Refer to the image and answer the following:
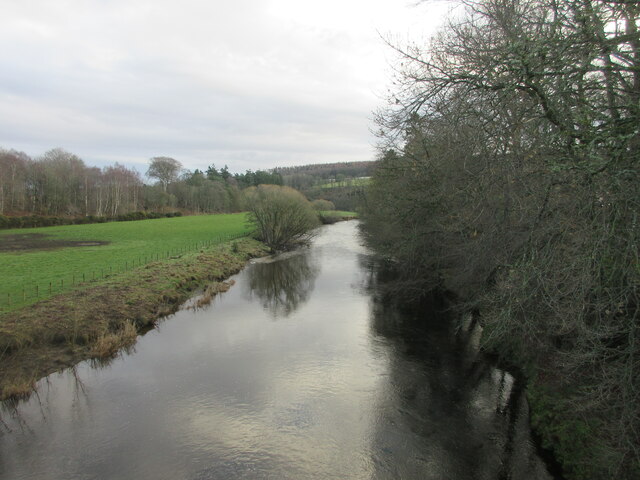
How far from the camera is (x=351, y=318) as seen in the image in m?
18.2

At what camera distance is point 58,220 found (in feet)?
168

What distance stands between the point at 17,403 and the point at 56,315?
4950mm

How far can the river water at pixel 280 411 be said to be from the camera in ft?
27.7

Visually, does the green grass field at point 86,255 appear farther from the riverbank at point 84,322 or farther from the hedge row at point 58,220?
the hedge row at point 58,220

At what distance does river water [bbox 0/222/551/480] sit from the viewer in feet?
27.7

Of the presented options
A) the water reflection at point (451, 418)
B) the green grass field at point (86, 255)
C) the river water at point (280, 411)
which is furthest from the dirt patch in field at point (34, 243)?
the water reflection at point (451, 418)

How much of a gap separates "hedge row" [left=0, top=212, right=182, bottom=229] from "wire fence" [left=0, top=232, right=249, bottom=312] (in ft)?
88.5

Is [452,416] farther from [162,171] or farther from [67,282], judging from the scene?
[162,171]

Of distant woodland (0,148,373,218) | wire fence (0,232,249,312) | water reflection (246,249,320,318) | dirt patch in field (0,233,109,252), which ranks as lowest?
water reflection (246,249,320,318)

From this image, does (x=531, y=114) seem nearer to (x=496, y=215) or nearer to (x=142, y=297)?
(x=496, y=215)

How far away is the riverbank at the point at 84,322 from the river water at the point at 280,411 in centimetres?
71

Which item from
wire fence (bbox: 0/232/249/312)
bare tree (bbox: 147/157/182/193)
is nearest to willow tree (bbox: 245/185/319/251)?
wire fence (bbox: 0/232/249/312)

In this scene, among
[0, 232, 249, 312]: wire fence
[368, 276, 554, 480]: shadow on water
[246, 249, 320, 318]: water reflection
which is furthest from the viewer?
[246, 249, 320, 318]: water reflection

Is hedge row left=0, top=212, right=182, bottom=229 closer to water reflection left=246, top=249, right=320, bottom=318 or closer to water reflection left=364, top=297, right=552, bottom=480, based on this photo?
water reflection left=246, top=249, right=320, bottom=318
